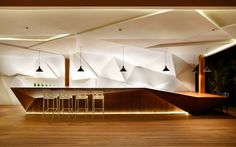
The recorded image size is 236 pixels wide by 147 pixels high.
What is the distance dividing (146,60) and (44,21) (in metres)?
5.55

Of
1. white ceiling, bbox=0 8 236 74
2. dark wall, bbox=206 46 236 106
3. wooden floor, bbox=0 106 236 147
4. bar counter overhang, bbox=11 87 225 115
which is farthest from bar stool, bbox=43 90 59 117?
dark wall, bbox=206 46 236 106

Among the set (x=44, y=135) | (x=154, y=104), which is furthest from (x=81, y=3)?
(x=154, y=104)

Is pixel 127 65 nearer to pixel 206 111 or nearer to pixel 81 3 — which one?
pixel 206 111

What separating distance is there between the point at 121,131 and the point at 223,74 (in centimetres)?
628

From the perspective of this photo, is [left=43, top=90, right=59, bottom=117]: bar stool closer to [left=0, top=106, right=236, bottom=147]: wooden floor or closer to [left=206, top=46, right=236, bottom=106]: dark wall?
[left=0, top=106, right=236, bottom=147]: wooden floor

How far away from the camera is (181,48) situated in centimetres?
820

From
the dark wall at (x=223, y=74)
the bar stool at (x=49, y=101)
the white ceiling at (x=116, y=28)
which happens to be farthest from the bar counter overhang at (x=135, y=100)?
the dark wall at (x=223, y=74)

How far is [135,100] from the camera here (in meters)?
7.83

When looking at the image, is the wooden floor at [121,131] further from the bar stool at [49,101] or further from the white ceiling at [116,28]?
the white ceiling at [116,28]

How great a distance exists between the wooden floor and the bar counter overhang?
45 cm

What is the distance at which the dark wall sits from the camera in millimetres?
9734

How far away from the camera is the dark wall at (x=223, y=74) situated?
9.73 m

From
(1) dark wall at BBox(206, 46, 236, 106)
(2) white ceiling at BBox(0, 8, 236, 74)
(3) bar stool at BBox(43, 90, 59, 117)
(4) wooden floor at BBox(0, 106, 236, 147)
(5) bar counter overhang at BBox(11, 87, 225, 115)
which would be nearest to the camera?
(4) wooden floor at BBox(0, 106, 236, 147)

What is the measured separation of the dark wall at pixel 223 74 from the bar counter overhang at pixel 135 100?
2.59 metres
